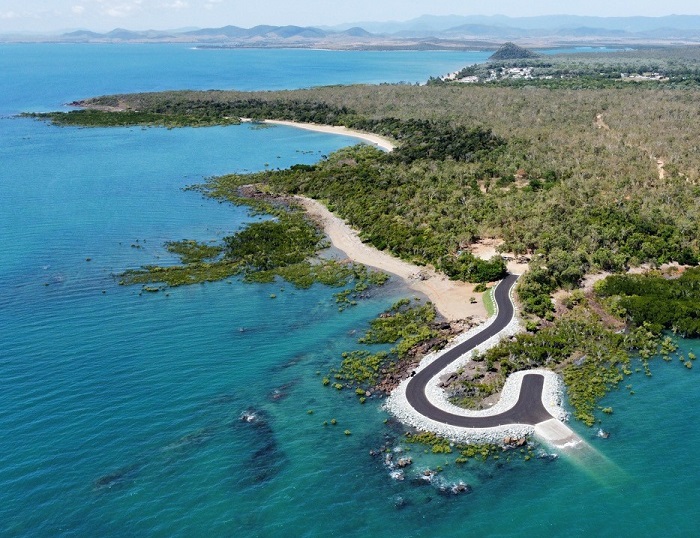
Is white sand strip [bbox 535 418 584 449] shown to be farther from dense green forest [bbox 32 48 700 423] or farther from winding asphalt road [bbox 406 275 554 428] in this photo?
dense green forest [bbox 32 48 700 423]

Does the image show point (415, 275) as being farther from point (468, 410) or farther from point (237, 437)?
point (237, 437)

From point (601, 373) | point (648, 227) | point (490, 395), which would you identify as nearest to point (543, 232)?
point (648, 227)

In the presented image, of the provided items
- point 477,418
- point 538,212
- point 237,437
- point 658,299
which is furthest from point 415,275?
point 237,437

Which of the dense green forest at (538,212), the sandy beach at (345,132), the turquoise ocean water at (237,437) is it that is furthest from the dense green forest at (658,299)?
the sandy beach at (345,132)

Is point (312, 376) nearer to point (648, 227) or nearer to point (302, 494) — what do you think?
point (302, 494)

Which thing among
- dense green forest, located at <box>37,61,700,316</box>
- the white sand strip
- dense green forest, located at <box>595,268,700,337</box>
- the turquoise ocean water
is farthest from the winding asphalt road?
dense green forest, located at <box>595,268,700,337</box>

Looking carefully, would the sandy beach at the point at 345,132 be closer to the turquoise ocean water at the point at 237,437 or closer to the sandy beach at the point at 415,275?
the sandy beach at the point at 415,275

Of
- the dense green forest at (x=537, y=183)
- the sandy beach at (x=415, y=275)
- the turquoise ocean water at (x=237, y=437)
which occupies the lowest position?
the turquoise ocean water at (x=237, y=437)
